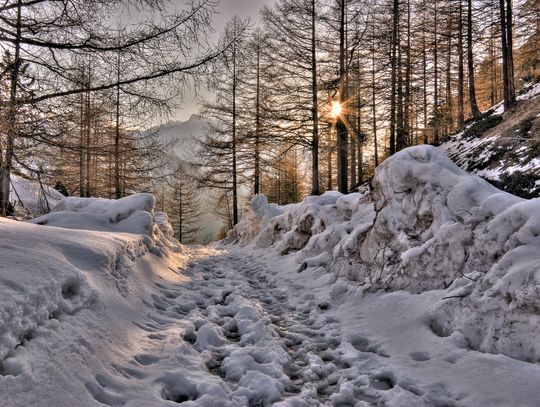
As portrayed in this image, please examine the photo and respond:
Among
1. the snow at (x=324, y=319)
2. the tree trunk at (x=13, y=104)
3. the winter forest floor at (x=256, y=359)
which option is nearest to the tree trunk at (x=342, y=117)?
the snow at (x=324, y=319)

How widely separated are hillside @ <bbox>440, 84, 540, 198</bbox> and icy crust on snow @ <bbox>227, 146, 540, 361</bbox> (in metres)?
3.18

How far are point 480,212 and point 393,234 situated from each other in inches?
54.5

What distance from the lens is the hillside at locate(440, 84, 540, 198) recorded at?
23.5 feet

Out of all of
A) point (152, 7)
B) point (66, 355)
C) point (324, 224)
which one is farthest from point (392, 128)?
point (66, 355)

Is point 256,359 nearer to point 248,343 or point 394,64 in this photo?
point 248,343

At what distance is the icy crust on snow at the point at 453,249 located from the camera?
2830mm

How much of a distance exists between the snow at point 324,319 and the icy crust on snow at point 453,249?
0.05 ft

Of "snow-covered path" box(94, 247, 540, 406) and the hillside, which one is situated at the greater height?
the hillside

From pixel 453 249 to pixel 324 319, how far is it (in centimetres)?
179

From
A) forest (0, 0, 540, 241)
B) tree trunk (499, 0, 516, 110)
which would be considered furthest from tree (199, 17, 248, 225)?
tree trunk (499, 0, 516, 110)

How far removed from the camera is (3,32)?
4.02m

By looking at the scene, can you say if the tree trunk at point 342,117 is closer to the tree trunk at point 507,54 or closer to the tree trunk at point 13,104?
the tree trunk at point 507,54

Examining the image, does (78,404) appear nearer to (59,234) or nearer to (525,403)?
(59,234)

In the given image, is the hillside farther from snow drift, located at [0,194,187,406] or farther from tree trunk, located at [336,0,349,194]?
snow drift, located at [0,194,187,406]
